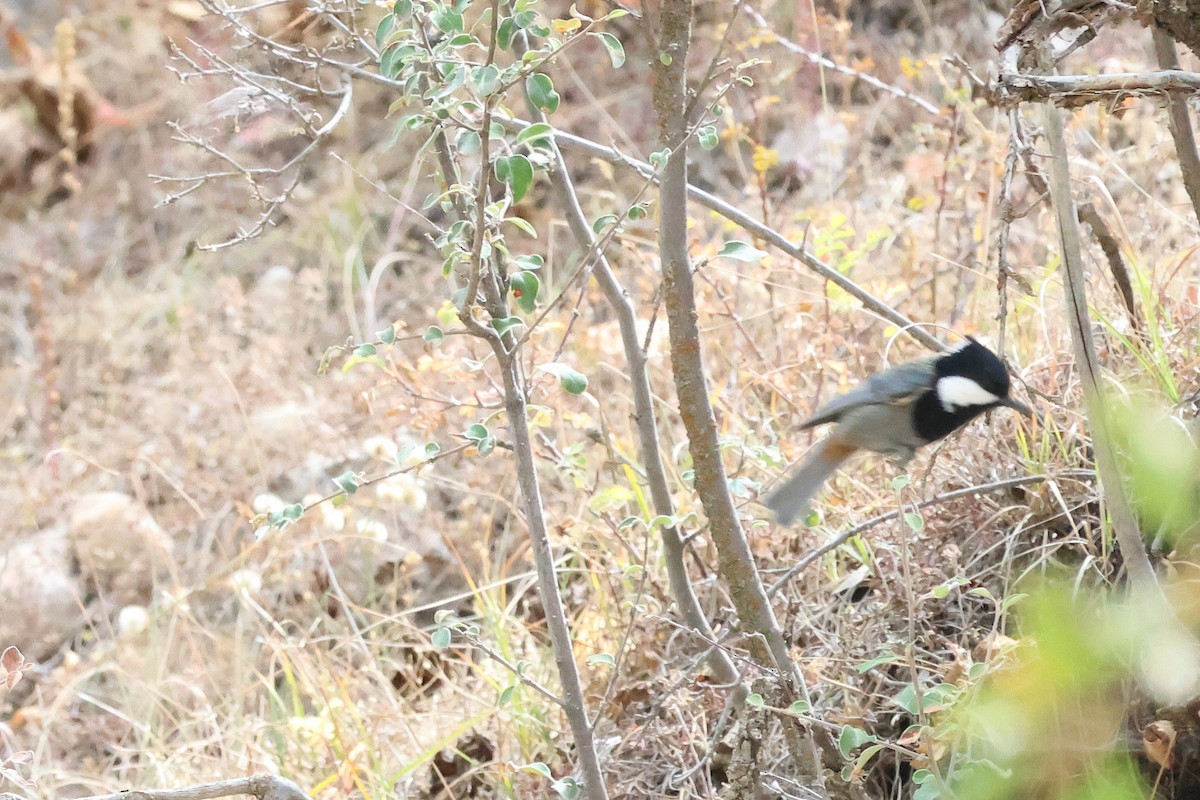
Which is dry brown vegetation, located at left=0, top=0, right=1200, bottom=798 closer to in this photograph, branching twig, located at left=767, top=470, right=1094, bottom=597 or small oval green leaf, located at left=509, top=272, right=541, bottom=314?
branching twig, located at left=767, top=470, right=1094, bottom=597

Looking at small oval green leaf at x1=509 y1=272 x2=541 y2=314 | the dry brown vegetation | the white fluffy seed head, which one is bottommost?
the white fluffy seed head

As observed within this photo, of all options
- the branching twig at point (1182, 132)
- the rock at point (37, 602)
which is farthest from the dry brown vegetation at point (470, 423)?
the branching twig at point (1182, 132)

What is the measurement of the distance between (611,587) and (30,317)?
3705mm

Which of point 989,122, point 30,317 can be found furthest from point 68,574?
point 989,122

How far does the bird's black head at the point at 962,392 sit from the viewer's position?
1.56m

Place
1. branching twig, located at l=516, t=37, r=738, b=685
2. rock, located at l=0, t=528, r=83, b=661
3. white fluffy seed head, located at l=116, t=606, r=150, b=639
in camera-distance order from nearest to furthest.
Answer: branching twig, located at l=516, t=37, r=738, b=685 < white fluffy seed head, located at l=116, t=606, r=150, b=639 < rock, located at l=0, t=528, r=83, b=661

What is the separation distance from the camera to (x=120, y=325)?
15.3ft

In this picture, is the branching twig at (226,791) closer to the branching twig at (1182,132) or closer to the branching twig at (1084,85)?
the branching twig at (1084,85)

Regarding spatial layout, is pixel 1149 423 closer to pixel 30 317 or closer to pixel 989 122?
pixel 989 122

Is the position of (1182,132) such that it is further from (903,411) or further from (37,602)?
(37,602)

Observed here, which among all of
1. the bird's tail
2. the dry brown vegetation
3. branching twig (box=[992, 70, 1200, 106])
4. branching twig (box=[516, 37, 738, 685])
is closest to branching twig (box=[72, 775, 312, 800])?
the dry brown vegetation

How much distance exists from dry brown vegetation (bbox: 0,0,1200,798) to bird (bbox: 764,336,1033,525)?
4.6 inches

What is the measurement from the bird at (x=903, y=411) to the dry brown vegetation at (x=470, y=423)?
0.12 m

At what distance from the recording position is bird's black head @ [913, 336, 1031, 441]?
1.56 meters
